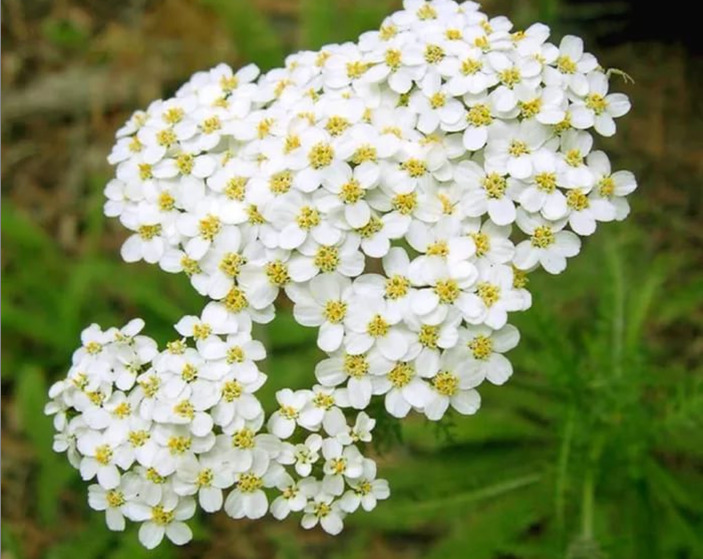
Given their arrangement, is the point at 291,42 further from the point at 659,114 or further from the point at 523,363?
the point at 523,363

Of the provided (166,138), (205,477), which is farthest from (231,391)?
(166,138)

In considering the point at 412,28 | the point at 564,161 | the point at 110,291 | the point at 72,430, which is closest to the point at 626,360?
the point at 564,161

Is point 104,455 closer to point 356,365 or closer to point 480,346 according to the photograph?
point 356,365

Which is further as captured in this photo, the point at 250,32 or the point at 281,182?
the point at 250,32

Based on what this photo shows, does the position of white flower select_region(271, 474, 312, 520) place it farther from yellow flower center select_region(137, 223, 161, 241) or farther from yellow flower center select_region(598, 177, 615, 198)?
yellow flower center select_region(598, 177, 615, 198)

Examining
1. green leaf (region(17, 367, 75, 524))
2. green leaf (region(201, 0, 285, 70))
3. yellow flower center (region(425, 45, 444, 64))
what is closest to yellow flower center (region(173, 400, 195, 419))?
yellow flower center (region(425, 45, 444, 64))

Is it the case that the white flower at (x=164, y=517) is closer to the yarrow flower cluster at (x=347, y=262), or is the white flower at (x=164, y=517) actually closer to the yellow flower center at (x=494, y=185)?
the yarrow flower cluster at (x=347, y=262)
